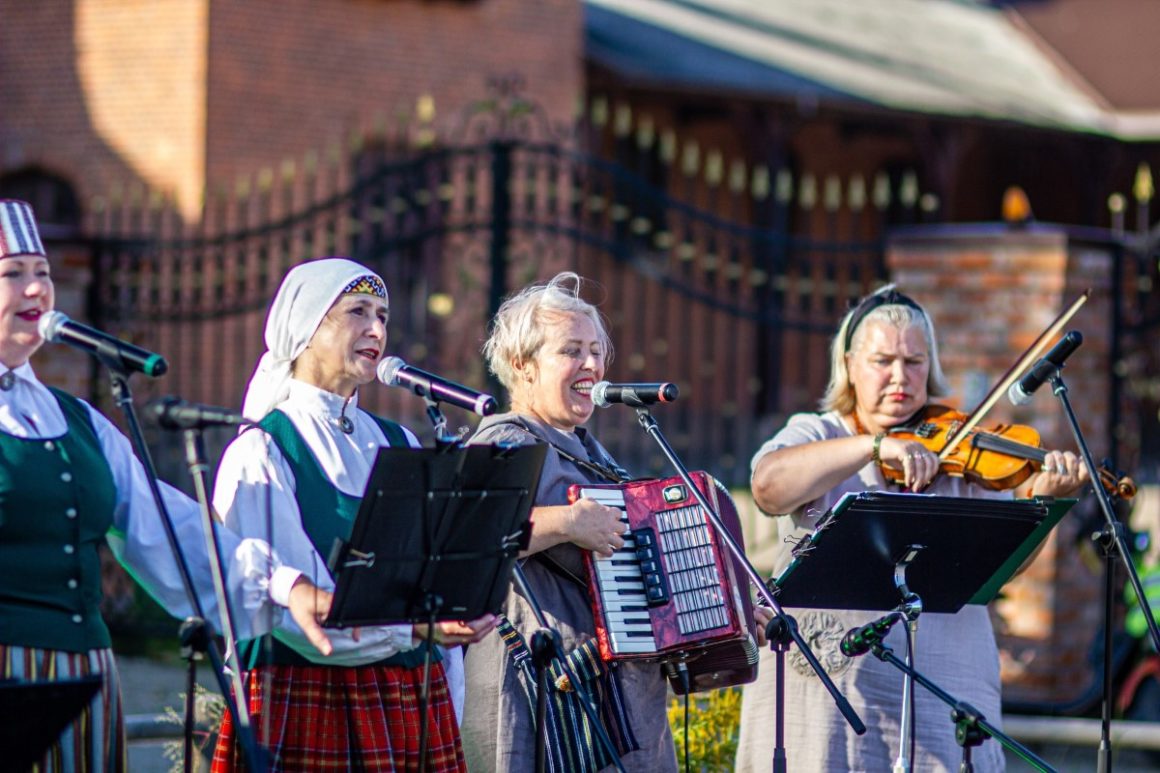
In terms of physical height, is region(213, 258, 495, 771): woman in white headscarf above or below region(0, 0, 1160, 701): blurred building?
below

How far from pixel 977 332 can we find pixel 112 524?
586 cm

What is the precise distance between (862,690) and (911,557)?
0.69 meters

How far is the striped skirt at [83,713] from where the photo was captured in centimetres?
394

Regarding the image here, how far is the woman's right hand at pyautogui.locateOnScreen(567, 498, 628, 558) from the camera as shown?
Result: 14.9 ft

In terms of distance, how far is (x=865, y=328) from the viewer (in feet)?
18.4

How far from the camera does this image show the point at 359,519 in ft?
12.6

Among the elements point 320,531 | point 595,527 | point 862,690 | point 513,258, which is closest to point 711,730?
point 862,690

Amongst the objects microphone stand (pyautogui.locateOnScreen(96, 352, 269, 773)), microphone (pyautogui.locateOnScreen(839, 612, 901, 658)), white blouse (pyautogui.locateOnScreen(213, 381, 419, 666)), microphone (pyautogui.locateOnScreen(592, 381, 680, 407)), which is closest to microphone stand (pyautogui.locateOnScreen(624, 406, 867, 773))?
microphone (pyautogui.locateOnScreen(592, 381, 680, 407))

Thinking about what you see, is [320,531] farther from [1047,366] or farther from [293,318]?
[1047,366]

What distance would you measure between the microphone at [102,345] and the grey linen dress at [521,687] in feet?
3.78

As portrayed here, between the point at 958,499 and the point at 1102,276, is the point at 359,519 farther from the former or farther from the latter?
the point at 1102,276

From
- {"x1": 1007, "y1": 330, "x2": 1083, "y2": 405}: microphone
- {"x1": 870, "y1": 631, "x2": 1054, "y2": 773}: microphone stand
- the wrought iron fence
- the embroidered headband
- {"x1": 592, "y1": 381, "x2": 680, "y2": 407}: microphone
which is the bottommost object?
{"x1": 870, "y1": 631, "x2": 1054, "y2": 773}: microphone stand

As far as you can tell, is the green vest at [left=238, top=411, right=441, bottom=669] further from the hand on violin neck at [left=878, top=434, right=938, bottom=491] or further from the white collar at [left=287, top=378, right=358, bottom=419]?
the hand on violin neck at [left=878, top=434, right=938, bottom=491]

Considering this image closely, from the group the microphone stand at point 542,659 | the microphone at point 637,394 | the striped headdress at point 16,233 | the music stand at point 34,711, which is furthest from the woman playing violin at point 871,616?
the music stand at point 34,711
